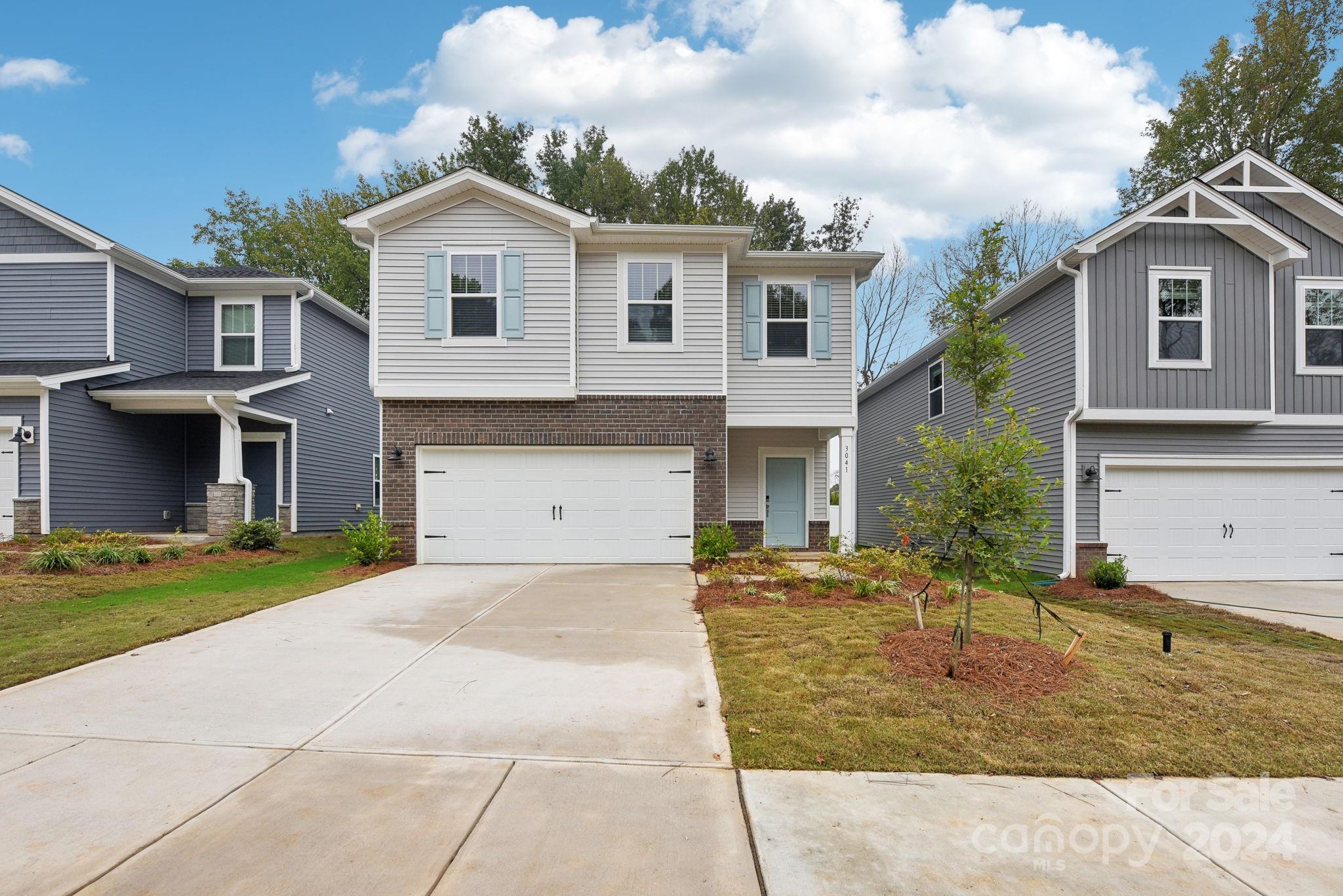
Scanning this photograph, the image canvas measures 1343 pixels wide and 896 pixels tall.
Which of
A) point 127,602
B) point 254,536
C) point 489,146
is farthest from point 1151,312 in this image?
point 489,146

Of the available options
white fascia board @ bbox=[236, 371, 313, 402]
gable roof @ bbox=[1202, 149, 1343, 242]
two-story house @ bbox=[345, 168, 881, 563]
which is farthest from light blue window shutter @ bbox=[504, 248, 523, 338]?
gable roof @ bbox=[1202, 149, 1343, 242]

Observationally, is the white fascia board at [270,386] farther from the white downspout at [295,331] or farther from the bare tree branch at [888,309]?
the bare tree branch at [888,309]

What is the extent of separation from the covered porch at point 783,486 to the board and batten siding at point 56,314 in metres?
13.0

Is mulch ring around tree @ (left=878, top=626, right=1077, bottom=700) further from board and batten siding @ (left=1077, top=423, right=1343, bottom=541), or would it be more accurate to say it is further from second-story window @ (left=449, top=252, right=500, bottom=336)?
second-story window @ (left=449, top=252, right=500, bottom=336)

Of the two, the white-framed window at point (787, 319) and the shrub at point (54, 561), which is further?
the white-framed window at point (787, 319)

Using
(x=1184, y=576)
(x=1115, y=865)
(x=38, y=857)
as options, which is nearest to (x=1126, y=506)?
(x=1184, y=576)

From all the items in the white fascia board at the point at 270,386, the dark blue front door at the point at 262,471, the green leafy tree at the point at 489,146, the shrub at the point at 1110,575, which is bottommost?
the shrub at the point at 1110,575

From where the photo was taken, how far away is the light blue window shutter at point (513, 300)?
10.7m

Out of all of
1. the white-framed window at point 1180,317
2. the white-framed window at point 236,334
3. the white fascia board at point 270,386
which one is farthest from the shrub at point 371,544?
the white-framed window at point 1180,317

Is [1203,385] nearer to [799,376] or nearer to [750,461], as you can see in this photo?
[799,376]

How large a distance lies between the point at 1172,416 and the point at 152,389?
60.8 ft

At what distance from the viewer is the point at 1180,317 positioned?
10477 mm

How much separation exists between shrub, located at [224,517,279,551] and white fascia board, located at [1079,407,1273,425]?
1435cm

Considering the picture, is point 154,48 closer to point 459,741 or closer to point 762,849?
point 459,741
